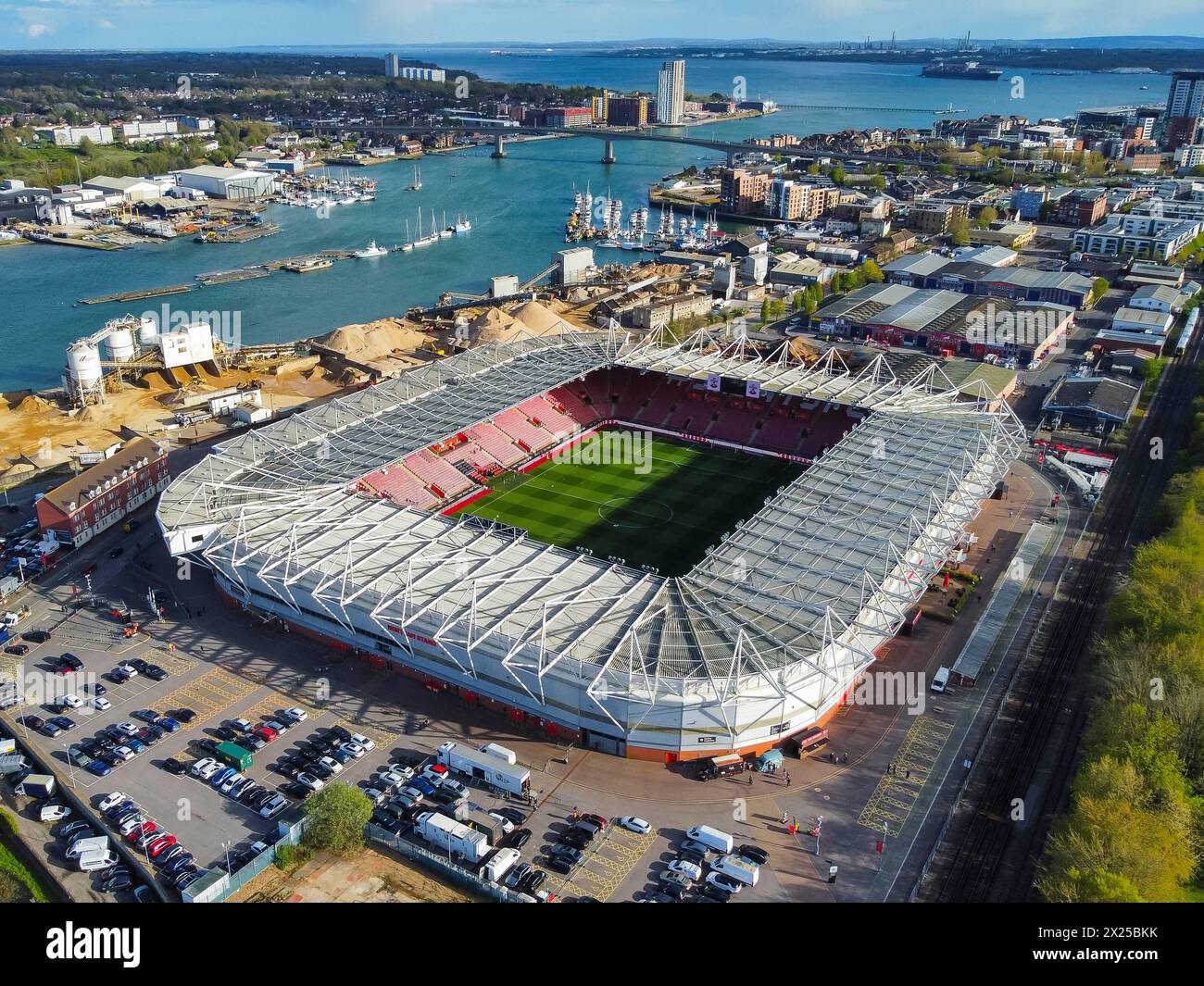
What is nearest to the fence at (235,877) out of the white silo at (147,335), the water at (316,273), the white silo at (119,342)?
the white silo at (119,342)

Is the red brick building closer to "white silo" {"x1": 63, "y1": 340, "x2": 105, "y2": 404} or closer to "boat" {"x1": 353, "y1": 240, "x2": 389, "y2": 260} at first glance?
"white silo" {"x1": 63, "y1": 340, "x2": 105, "y2": 404}

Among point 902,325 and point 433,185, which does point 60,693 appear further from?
point 433,185

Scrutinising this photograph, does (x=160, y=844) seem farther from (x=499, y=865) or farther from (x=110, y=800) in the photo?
(x=499, y=865)

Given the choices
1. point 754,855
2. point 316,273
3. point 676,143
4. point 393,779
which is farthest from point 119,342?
point 676,143

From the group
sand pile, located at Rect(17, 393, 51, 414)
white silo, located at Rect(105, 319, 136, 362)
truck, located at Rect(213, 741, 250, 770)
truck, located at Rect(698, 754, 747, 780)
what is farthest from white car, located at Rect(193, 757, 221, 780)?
white silo, located at Rect(105, 319, 136, 362)

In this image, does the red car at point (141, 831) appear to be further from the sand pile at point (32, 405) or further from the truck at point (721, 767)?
the sand pile at point (32, 405)

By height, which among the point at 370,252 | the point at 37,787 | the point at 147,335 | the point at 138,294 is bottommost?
the point at 37,787
